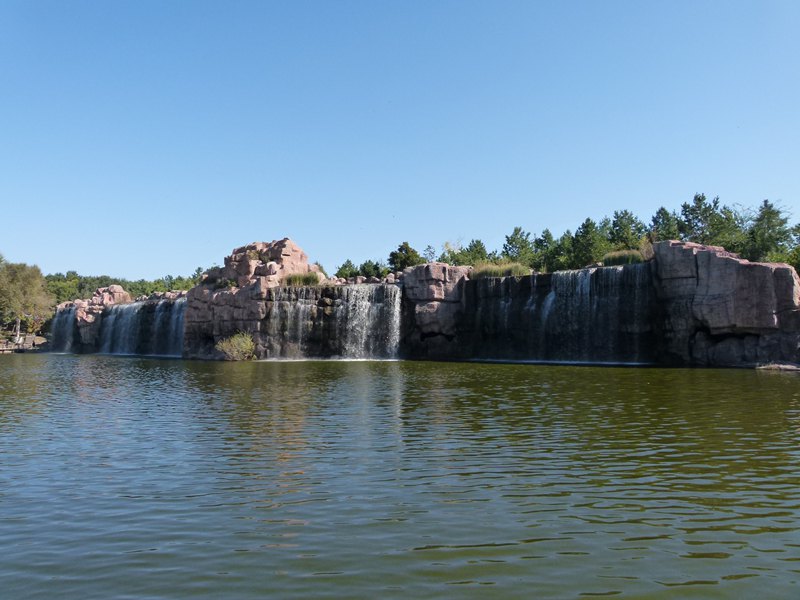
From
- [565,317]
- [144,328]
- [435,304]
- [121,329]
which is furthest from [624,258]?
[121,329]

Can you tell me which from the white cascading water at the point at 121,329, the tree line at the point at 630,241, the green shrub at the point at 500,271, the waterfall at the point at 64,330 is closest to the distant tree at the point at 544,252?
the tree line at the point at 630,241

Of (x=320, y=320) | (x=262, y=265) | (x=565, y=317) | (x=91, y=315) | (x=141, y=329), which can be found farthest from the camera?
(x=91, y=315)

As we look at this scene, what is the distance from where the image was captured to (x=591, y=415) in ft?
59.0

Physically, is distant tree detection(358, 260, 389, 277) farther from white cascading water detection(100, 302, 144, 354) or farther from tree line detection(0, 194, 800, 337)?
white cascading water detection(100, 302, 144, 354)

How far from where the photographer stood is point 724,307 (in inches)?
1432

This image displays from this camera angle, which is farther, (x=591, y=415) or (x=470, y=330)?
(x=470, y=330)

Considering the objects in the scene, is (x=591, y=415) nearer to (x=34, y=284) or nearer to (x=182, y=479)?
(x=182, y=479)

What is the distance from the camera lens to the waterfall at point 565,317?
41.5 metres

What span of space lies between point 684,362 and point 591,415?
23.9 m

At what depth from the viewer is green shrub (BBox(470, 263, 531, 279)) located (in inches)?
1961

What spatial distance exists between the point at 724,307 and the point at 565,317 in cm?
1040

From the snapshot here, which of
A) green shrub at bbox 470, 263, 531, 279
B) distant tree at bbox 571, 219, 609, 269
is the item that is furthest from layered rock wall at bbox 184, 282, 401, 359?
distant tree at bbox 571, 219, 609, 269

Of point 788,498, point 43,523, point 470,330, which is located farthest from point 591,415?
point 470,330

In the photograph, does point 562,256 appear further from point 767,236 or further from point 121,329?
point 121,329
